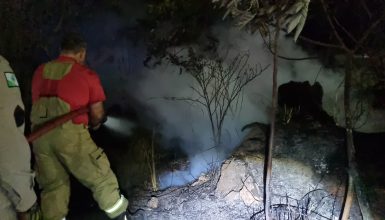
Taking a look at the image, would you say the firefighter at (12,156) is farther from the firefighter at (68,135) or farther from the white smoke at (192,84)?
the white smoke at (192,84)

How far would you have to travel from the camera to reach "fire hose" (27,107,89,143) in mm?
3303

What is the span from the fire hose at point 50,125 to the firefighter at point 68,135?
0.15 ft

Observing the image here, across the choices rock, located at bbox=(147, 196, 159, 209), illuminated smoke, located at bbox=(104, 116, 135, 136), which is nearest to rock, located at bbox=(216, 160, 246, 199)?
rock, located at bbox=(147, 196, 159, 209)

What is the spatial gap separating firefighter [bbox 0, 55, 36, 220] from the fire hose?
764 mm

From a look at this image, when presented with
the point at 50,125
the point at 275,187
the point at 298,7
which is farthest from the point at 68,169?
the point at 298,7

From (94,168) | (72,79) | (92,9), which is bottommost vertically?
(94,168)

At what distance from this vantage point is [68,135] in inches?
139

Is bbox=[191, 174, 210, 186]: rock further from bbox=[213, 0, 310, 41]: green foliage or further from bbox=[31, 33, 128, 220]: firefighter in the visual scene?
bbox=[213, 0, 310, 41]: green foliage

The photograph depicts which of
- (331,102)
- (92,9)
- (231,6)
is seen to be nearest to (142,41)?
(92,9)

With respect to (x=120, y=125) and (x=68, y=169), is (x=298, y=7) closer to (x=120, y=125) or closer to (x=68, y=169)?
(x=68, y=169)

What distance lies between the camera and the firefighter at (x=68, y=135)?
11.4 feet

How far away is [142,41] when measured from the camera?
21.8 feet

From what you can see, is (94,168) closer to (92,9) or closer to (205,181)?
(205,181)

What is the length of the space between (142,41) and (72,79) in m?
3.30
